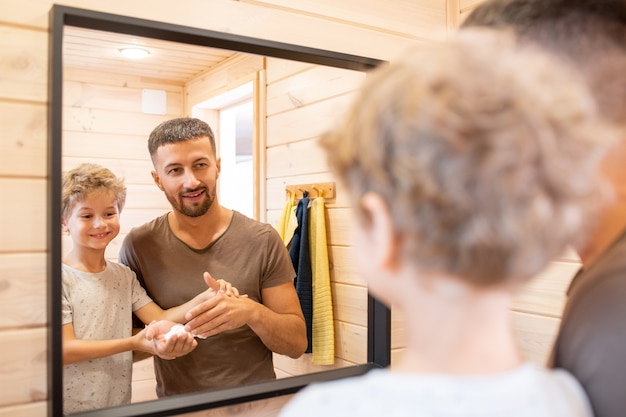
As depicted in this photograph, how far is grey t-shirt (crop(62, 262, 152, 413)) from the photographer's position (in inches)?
39.1

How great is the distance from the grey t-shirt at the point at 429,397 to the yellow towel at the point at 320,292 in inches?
34.1

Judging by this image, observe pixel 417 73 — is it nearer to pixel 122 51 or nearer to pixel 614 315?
pixel 614 315

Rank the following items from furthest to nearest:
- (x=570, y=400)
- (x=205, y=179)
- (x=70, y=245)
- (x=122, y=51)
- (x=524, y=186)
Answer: (x=205, y=179) → (x=122, y=51) → (x=70, y=245) → (x=570, y=400) → (x=524, y=186)

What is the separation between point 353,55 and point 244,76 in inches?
11.1

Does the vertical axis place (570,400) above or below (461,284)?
below

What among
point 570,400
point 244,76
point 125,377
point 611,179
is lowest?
point 125,377

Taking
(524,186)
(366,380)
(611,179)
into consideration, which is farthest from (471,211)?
(611,179)

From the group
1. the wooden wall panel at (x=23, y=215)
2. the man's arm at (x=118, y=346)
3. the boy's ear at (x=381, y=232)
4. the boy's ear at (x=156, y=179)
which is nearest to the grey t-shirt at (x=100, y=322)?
the man's arm at (x=118, y=346)

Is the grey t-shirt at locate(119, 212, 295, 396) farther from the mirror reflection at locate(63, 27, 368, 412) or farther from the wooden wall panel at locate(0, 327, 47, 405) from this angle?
the wooden wall panel at locate(0, 327, 47, 405)

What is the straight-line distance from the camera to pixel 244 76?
1.32 m

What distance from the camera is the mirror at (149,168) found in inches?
34.5

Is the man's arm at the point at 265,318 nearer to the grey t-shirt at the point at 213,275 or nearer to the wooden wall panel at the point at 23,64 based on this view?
the grey t-shirt at the point at 213,275

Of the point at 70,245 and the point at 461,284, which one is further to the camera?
the point at 70,245

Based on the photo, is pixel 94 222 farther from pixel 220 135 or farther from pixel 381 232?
pixel 381 232
